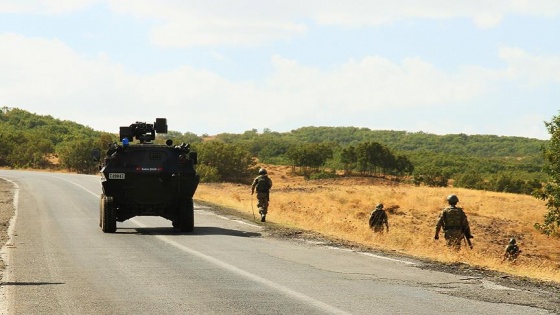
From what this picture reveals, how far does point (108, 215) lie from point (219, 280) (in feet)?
29.7

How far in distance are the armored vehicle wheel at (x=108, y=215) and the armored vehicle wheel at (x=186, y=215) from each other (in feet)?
5.39

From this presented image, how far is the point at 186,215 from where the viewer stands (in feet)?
69.4

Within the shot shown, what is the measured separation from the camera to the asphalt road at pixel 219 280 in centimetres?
984

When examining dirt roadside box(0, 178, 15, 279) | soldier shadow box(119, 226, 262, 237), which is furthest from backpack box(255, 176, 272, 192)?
dirt roadside box(0, 178, 15, 279)

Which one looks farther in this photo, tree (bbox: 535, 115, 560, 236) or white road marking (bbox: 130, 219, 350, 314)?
tree (bbox: 535, 115, 560, 236)

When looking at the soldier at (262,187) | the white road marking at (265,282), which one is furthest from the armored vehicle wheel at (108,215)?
the soldier at (262,187)

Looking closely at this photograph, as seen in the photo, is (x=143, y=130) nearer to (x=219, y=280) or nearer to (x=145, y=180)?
(x=145, y=180)

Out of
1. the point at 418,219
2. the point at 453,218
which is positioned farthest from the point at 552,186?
the point at 453,218

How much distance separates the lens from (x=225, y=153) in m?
89.2

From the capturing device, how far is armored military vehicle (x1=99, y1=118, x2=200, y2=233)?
20469 mm

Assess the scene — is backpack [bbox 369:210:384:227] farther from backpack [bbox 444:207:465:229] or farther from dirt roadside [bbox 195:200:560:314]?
backpack [bbox 444:207:465:229]

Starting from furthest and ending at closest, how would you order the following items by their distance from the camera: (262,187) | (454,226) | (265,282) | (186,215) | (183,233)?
(262,187) < (186,215) < (183,233) < (454,226) < (265,282)

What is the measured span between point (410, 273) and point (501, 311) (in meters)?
3.75

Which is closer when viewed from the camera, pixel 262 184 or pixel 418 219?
pixel 262 184
